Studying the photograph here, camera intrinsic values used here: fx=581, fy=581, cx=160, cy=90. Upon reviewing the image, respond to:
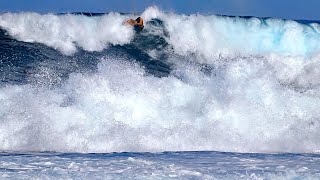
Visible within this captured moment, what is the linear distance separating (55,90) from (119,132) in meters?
2.12

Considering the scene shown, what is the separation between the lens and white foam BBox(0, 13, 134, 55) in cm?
1455

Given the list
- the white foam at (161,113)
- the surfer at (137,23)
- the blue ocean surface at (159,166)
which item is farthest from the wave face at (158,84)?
the blue ocean surface at (159,166)

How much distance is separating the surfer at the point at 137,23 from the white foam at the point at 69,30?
0.17 metres

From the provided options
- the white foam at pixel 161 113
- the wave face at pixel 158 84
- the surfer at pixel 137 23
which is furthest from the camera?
the surfer at pixel 137 23

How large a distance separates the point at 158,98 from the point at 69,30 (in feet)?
17.2

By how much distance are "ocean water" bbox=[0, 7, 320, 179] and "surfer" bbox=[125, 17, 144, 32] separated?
7.3 inches

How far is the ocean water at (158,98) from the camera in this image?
7.00m

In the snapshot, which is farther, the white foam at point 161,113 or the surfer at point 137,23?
the surfer at point 137,23

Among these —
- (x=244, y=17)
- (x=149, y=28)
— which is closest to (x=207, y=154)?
(x=149, y=28)

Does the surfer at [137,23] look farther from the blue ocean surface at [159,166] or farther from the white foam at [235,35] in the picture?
the blue ocean surface at [159,166]

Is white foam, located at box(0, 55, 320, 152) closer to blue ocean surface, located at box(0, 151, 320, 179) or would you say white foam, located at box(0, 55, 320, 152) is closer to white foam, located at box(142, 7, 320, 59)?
blue ocean surface, located at box(0, 151, 320, 179)

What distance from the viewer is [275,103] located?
10.7 m

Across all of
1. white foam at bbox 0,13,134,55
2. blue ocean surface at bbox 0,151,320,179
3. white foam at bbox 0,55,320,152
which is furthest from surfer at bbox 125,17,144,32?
blue ocean surface at bbox 0,151,320,179

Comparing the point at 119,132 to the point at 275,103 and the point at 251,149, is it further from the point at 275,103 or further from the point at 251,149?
the point at 275,103
